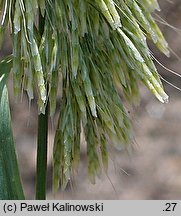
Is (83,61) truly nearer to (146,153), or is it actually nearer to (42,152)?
(42,152)

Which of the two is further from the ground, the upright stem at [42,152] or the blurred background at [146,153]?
the upright stem at [42,152]

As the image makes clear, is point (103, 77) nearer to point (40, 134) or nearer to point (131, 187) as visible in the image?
point (40, 134)

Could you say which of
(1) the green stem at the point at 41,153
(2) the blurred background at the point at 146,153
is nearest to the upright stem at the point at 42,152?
(1) the green stem at the point at 41,153

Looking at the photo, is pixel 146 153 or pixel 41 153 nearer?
pixel 41 153

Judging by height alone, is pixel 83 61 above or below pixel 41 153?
above

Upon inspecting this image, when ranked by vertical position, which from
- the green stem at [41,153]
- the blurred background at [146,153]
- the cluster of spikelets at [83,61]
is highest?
the cluster of spikelets at [83,61]

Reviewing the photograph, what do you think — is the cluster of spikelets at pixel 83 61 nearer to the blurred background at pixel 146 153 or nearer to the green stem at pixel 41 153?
the green stem at pixel 41 153

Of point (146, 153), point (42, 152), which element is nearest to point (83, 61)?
point (42, 152)

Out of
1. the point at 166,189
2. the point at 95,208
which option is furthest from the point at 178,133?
the point at 95,208
